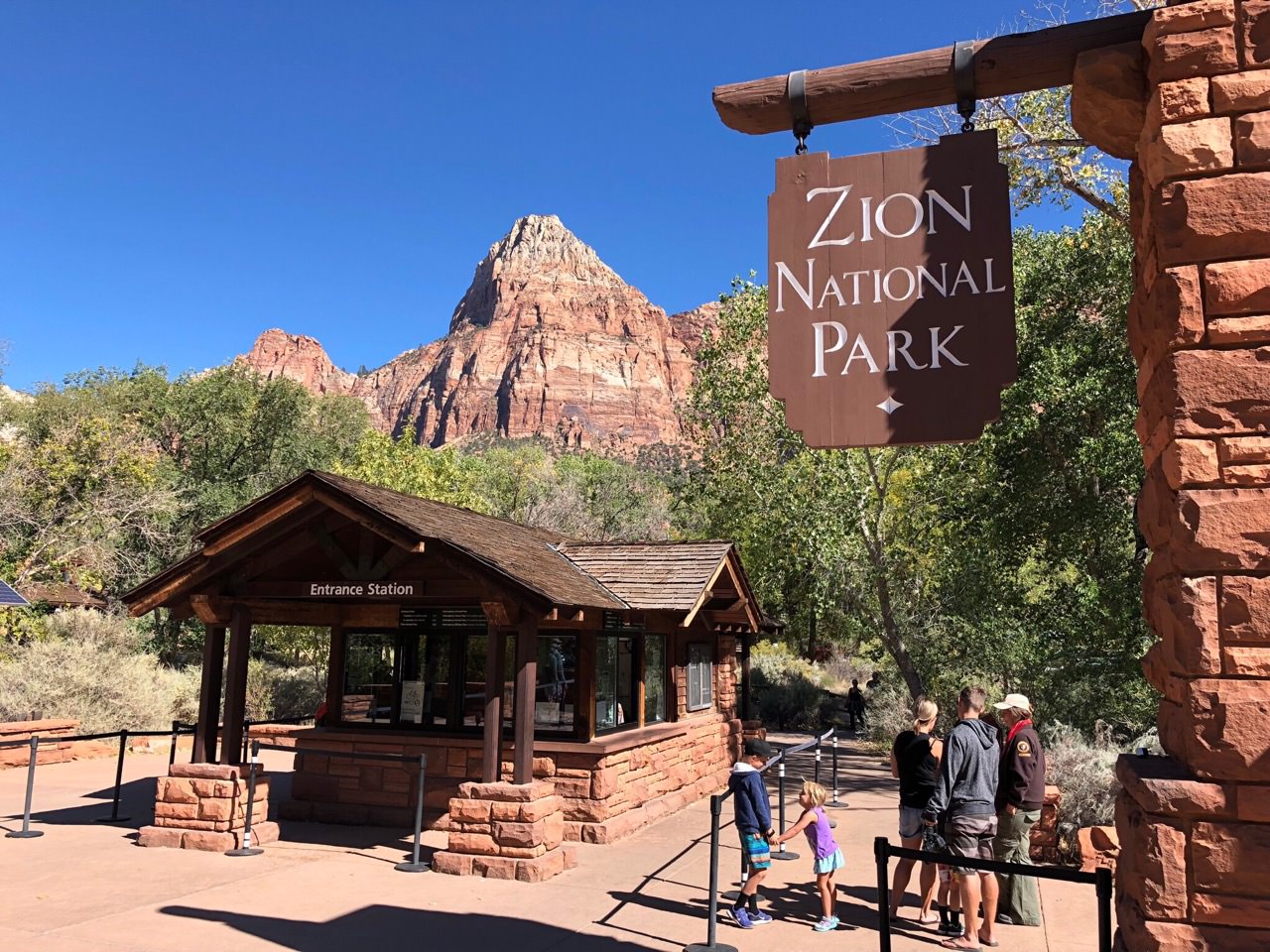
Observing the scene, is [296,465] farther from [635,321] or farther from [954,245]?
[635,321]

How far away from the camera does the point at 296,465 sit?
35469 millimetres

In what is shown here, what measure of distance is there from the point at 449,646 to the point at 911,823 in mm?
6310

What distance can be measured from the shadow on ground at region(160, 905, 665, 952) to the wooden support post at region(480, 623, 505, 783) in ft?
6.09

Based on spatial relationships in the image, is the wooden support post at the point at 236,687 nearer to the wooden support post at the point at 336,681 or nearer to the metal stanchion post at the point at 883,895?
the wooden support post at the point at 336,681

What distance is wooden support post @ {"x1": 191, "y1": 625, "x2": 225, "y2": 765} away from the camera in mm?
10289

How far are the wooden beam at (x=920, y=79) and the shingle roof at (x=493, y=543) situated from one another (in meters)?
5.55

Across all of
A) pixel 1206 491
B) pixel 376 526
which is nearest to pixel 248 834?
pixel 376 526

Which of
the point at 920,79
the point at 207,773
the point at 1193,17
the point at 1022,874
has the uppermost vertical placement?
the point at 920,79

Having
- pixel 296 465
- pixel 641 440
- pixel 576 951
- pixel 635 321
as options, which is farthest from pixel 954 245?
pixel 635 321

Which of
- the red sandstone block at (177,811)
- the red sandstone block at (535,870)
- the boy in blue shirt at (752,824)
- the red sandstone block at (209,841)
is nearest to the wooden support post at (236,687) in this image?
the red sandstone block at (177,811)

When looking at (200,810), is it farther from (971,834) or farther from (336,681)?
(971,834)

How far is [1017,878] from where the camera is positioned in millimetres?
7328

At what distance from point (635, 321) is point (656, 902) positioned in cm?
19443

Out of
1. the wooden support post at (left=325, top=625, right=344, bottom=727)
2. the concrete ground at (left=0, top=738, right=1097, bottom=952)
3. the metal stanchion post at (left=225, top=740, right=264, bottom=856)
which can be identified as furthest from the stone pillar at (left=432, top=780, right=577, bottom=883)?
the wooden support post at (left=325, top=625, right=344, bottom=727)
